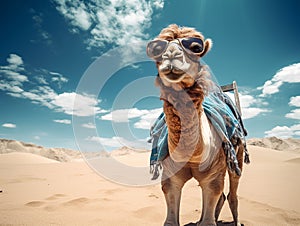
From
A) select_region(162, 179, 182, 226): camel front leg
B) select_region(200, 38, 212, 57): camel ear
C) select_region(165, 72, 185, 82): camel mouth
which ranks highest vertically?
select_region(200, 38, 212, 57): camel ear

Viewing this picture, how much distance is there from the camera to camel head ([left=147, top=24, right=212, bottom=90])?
1.57 m

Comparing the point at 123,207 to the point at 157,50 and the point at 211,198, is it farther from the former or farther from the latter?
the point at 157,50

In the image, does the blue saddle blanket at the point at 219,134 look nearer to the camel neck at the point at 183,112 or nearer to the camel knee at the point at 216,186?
the camel knee at the point at 216,186

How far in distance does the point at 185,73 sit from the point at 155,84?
0.84 ft

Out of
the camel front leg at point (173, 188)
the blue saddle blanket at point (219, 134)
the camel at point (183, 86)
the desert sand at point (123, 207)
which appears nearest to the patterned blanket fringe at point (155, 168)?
the blue saddle blanket at point (219, 134)

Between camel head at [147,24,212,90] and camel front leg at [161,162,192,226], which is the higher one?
camel head at [147,24,212,90]

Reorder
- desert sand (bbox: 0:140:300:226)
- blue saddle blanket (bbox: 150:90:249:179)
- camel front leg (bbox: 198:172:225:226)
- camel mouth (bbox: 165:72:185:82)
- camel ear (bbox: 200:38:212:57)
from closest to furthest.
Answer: camel mouth (bbox: 165:72:185:82)
camel ear (bbox: 200:38:212:57)
camel front leg (bbox: 198:172:225:226)
blue saddle blanket (bbox: 150:90:249:179)
desert sand (bbox: 0:140:300:226)

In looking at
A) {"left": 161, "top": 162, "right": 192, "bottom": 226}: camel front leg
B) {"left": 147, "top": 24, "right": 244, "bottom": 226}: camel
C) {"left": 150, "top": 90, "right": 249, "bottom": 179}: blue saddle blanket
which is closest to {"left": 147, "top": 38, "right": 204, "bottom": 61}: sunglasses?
{"left": 147, "top": 24, "right": 244, "bottom": 226}: camel

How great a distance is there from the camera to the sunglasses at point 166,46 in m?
1.66

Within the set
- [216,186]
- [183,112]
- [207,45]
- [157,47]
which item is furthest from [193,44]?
[216,186]

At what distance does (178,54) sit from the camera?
1587mm

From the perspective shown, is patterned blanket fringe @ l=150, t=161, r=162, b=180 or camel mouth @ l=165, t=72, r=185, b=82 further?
patterned blanket fringe @ l=150, t=161, r=162, b=180

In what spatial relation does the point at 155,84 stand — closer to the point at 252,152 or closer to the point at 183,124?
the point at 183,124

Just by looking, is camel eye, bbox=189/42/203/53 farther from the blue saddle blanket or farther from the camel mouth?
the blue saddle blanket
